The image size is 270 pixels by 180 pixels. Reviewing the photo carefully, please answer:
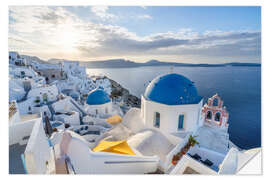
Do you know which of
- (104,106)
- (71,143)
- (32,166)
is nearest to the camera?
(32,166)

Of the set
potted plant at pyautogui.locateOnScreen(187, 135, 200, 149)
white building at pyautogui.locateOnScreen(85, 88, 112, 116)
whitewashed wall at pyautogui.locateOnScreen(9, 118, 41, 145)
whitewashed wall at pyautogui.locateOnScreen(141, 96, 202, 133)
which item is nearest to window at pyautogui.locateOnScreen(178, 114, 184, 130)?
whitewashed wall at pyautogui.locateOnScreen(141, 96, 202, 133)

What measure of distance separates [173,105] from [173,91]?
0.60 meters

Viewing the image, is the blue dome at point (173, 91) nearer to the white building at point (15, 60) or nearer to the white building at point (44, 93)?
the white building at point (44, 93)

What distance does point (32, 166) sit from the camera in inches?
88.3

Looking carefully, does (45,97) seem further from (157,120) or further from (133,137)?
(157,120)

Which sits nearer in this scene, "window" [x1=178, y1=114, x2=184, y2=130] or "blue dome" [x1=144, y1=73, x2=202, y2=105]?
"blue dome" [x1=144, y1=73, x2=202, y2=105]

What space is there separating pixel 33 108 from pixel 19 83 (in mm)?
3104

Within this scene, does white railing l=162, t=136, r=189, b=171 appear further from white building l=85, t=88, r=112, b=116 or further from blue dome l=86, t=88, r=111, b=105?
blue dome l=86, t=88, r=111, b=105

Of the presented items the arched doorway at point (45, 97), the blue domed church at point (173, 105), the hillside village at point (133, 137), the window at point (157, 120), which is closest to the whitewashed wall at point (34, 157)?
the hillside village at point (133, 137)

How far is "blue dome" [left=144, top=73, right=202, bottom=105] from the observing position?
509 cm

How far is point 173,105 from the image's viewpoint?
504 cm

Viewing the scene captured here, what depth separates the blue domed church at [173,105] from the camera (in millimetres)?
5113
